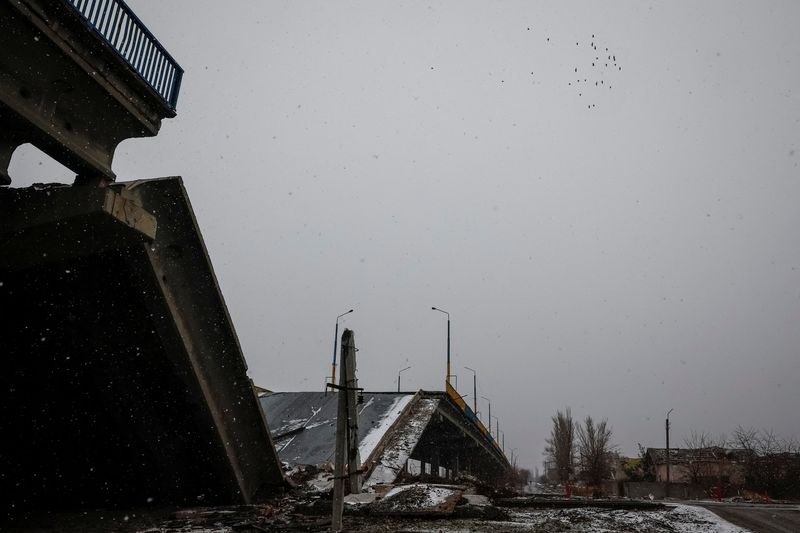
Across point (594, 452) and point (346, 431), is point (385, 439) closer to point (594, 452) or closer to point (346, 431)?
point (346, 431)

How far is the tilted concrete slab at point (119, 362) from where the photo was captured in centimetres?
630

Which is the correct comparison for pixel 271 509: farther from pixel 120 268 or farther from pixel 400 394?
pixel 400 394

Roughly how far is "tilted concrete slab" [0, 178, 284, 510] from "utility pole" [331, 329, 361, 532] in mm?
3441

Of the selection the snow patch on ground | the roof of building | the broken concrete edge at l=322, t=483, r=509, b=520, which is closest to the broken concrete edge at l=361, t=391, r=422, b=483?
the broken concrete edge at l=322, t=483, r=509, b=520

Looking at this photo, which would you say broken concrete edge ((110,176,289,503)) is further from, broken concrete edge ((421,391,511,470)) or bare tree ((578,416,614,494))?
bare tree ((578,416,614,494))

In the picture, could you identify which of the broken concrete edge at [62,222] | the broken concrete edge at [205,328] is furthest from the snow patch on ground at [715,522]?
the broken concrete edge at [62,222]

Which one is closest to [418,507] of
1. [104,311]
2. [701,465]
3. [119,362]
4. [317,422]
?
[119,362]

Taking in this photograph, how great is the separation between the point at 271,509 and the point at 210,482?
5.71 ft

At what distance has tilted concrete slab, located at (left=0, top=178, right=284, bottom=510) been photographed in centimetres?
630

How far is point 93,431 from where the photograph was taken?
8.20m

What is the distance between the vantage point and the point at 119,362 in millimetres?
7574

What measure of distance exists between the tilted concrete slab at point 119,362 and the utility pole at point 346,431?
344 cm

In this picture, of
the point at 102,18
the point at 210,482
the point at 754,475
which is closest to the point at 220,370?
the point at 210,482

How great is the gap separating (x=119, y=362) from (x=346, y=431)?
4.75 meters
